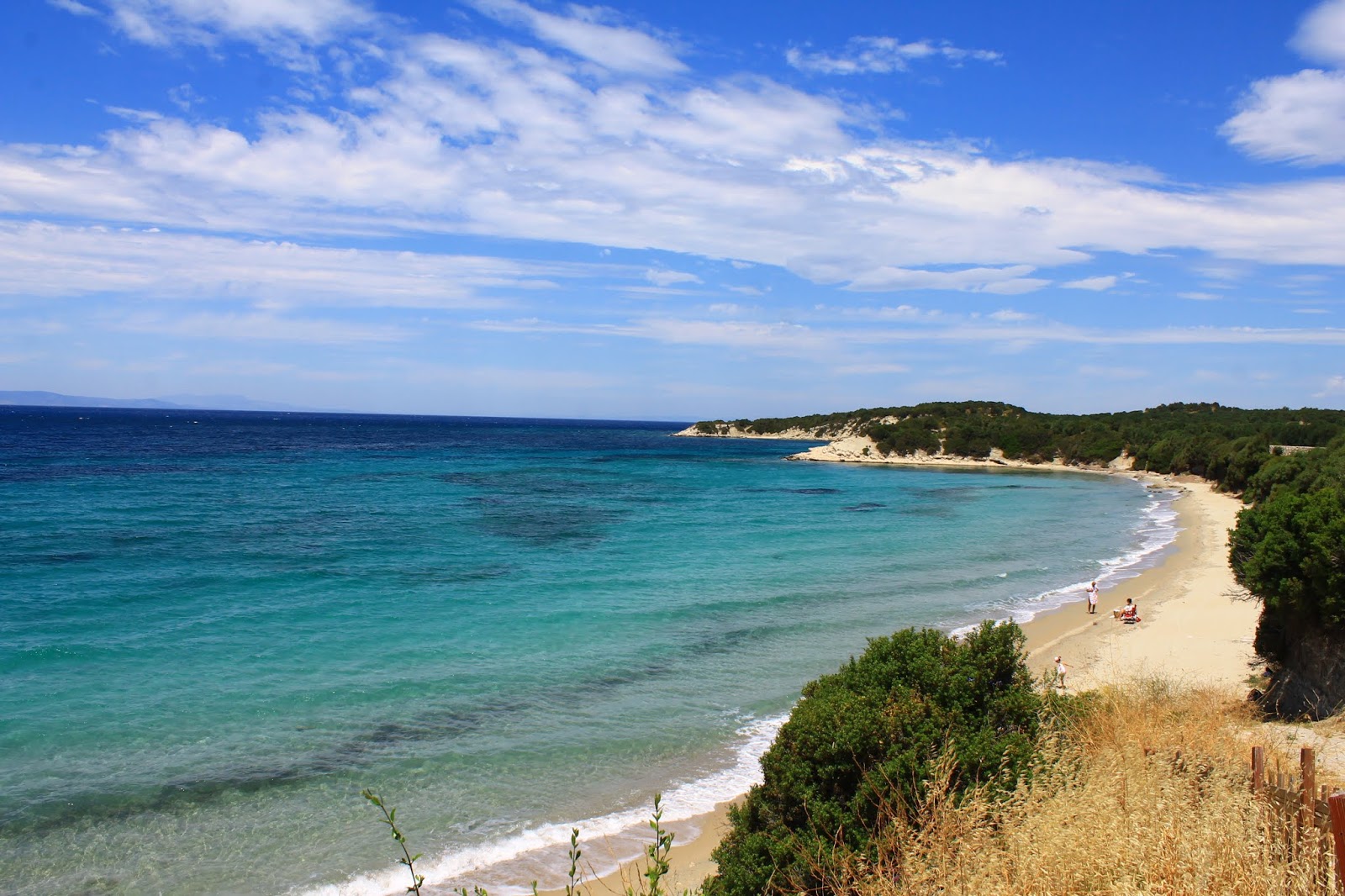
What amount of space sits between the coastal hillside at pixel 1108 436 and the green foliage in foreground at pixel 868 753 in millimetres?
59966

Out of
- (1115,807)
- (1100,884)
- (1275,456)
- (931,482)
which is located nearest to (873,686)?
(1115,807)

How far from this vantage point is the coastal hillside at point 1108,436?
68188 millimetres

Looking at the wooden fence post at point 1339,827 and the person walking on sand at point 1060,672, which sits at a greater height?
the wooden fence post at point 1339,827

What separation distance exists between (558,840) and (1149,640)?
1679 centimetres

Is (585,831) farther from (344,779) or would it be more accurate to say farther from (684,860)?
(344,779)

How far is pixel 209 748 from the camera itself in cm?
1236

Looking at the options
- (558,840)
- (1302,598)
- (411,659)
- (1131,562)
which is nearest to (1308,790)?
(558,840)

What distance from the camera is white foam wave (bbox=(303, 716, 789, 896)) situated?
9211mm

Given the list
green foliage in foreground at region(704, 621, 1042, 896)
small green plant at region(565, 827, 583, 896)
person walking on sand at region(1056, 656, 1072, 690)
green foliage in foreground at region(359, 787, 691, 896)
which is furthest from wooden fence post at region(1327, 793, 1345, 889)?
person walking on sand at region(1056, 656, 1072, 690)

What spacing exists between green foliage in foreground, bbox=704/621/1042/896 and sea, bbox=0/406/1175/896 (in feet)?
10.7

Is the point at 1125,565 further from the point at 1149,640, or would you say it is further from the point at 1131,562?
the point at 1149,640

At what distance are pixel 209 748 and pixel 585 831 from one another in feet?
20.9

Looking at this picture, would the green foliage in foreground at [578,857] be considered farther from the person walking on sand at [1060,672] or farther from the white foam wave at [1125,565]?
the white foam wave at [1125,565]

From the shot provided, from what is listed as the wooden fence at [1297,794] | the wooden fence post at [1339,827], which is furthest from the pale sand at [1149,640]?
the wooden fence post at [1339,827]
